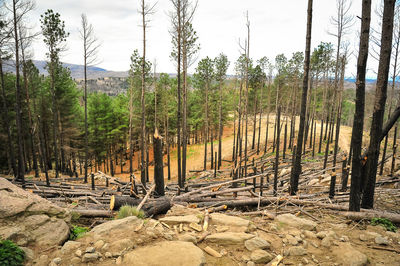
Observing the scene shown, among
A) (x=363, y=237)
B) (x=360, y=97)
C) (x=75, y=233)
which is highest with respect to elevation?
(x=360, y=97)

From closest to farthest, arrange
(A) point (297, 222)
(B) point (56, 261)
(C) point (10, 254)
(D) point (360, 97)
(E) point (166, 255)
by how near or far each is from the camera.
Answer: (C) point (10, 254) → (B) point (56, 261) → (E) point (166, 255) → (A) point (297, 222) → (D) point (360, 97)

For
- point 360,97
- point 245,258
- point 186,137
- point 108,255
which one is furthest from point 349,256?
point 186,137

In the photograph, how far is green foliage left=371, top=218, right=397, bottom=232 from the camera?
183 inches

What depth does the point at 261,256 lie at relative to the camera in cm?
336

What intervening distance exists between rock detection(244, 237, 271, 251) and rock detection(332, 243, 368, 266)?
1.19 meters

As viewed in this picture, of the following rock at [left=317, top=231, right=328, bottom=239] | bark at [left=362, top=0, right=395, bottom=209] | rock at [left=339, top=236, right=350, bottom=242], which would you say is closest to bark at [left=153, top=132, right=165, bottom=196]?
rock at [left=317, top=231, right=328, bottom=239]

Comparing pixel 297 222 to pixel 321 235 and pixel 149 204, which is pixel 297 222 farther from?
pixel 149 204

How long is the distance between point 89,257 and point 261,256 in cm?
281

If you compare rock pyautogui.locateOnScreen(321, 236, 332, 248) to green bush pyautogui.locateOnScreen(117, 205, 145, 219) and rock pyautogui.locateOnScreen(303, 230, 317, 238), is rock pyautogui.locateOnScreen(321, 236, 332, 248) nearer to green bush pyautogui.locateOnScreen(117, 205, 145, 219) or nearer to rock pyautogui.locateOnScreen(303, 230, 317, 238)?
rock pyautogui.locateOnScreen(303, 230, 317, 238)

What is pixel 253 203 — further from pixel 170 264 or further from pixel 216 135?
pixel 216 135

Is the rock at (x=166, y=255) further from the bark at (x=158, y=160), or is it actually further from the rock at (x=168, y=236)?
the bark at (x=158, y=160)

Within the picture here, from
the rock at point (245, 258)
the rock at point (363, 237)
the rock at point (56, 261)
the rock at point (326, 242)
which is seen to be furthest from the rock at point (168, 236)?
the rock at point (363, 237)

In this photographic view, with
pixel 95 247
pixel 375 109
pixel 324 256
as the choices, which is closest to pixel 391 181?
pixel 375 109

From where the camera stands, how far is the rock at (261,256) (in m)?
3.33
